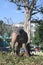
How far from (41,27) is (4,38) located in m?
6.78

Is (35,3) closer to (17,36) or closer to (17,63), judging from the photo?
(17,36)

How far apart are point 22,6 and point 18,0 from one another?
0.81m

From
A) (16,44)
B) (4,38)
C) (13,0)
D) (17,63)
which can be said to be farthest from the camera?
(13,0)

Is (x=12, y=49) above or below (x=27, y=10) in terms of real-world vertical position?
above

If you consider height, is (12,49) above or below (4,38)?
above

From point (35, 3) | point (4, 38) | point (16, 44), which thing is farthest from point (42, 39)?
point (16, 44)

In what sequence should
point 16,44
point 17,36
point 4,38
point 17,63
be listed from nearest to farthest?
point 17,63, point 17,36, point 16,44, point 4,38

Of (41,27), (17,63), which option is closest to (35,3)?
(41,27)

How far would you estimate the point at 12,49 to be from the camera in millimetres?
10109

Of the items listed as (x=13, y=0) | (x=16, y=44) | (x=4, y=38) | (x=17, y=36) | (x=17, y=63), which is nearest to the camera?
(x=17, y=63)

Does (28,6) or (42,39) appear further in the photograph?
(28,6)

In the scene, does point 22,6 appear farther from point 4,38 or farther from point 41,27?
point 41,27

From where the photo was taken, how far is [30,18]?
30.8 m

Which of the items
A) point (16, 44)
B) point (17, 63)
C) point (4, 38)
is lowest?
point (4, 38)
